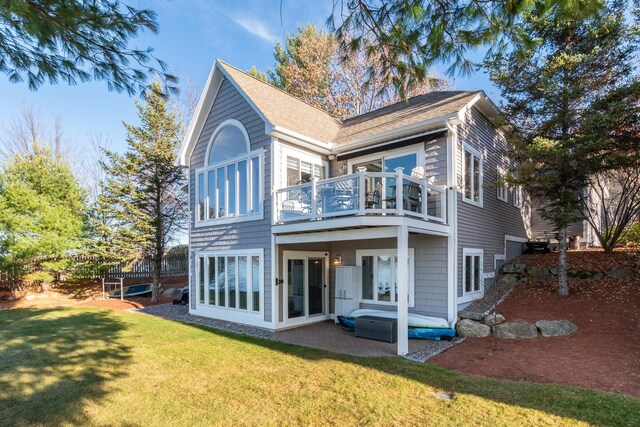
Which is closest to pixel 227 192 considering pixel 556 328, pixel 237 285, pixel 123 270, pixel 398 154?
pixel 237 285

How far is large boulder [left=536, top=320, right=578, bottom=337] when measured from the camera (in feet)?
26.2

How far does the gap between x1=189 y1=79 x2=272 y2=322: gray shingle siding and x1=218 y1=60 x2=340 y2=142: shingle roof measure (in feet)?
1.24

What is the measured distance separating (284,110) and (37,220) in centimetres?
1356

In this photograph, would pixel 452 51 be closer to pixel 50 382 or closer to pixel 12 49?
pixel 12 49

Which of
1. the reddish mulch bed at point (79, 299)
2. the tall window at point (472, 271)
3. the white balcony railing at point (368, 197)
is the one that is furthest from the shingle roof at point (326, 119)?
the reddish mulch bed at point (79, 299)

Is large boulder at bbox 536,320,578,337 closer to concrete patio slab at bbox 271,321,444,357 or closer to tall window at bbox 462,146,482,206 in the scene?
concrete patio slab at bbox 271,321,444,357

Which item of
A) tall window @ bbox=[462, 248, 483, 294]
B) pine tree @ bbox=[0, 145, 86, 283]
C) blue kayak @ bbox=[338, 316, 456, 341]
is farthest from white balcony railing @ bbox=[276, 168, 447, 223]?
pine tree @ bbox=[0, 145, 86, 283]

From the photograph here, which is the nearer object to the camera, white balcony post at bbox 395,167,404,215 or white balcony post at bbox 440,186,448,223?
white balcony post at bbox 395,167,404,215

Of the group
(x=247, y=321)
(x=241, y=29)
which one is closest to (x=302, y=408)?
(x=247, y=321)

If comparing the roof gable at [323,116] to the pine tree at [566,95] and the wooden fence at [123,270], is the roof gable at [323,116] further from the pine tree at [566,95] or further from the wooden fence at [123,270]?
the wooden fence at [123,270]

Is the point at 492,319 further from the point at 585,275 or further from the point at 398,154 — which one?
the point at 398,154

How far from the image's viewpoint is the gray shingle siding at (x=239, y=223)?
1041cm

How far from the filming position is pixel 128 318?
38.3ft

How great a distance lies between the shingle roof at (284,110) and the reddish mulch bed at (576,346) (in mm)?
7540
